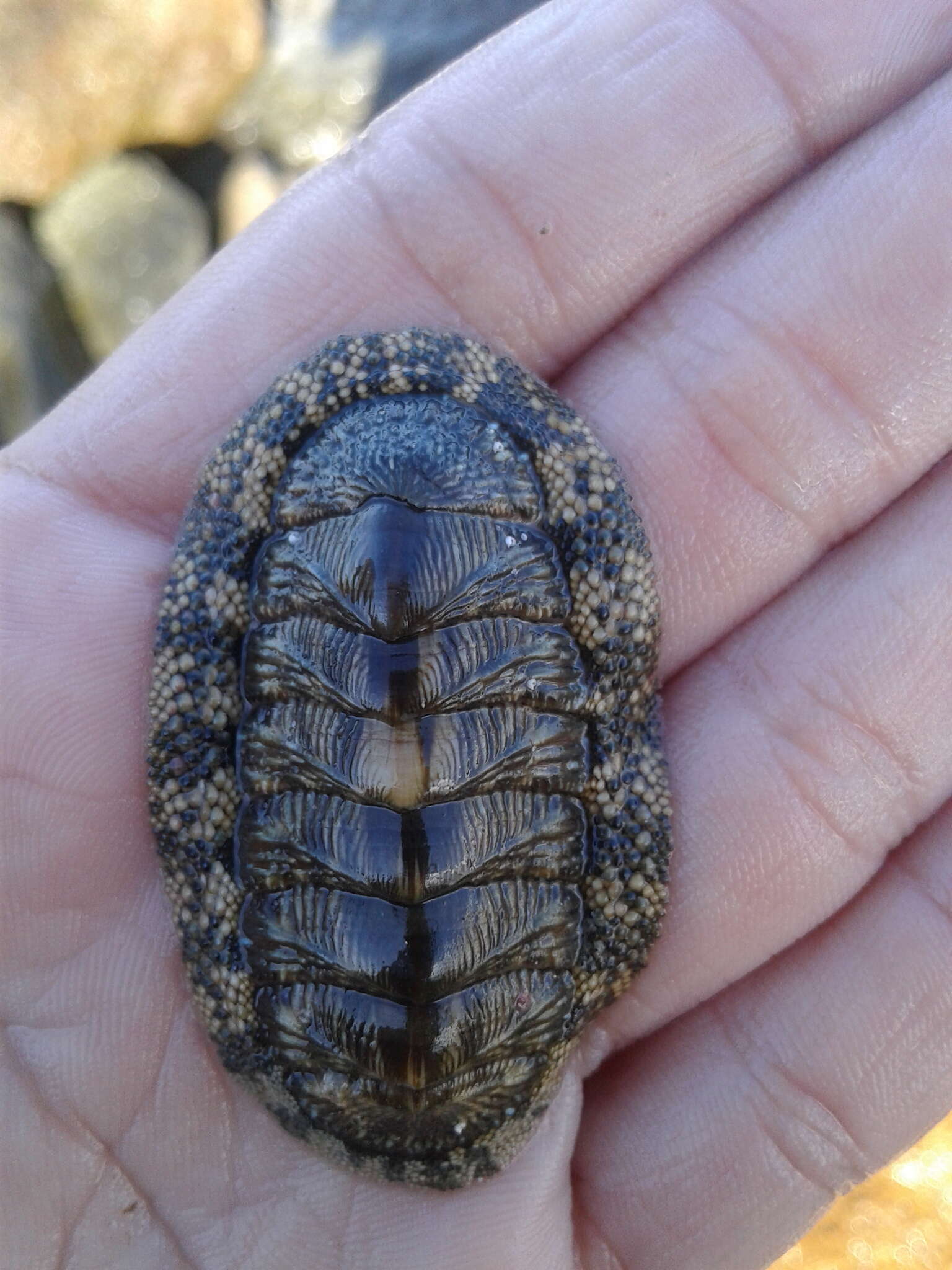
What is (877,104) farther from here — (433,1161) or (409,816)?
(433,1161)

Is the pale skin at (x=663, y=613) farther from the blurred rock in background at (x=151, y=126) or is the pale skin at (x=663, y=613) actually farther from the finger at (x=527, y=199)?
the blurred rock in background at (x=151, y=126)

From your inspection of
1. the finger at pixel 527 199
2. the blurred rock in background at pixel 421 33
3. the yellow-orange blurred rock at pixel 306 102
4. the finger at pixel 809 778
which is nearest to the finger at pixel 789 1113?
the finger at pixel 809 778

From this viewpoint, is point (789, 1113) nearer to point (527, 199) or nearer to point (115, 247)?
point (527, 199)

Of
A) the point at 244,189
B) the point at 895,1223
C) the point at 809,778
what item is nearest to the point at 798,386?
the point at 809,778

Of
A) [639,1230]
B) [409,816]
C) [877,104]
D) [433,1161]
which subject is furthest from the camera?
[877,104]

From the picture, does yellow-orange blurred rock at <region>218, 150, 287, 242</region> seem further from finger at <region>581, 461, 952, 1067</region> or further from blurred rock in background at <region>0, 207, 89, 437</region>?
finger at <region>581, 461, 952, 1067</region>

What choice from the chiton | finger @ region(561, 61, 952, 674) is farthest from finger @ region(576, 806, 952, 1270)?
finger @ region(561, 61, 952, 674)

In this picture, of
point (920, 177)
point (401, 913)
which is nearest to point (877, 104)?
point (920, 177)
